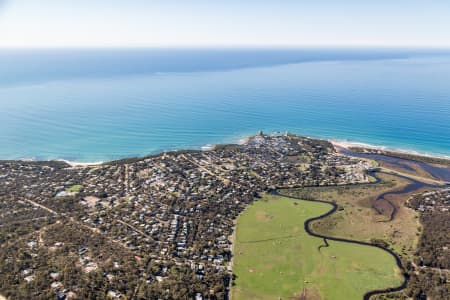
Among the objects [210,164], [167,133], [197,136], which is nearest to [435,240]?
[210,164]

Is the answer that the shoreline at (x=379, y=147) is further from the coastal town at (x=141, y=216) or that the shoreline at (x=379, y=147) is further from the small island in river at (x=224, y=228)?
the coastal town at (x=141, y=216)

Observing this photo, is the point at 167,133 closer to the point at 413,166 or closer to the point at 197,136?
the point at 197,136

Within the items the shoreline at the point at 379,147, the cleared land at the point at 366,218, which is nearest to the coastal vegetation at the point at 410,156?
the shoreline at the point at 379,147

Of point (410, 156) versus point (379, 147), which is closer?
point (410, 156)

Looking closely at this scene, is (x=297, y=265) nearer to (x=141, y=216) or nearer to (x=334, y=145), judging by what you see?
(x=141, y=216)

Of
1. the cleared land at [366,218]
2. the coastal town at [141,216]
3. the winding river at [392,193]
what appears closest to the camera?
the coastal town at [141,216]

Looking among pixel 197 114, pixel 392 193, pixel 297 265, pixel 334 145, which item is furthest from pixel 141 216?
pixel 197 114

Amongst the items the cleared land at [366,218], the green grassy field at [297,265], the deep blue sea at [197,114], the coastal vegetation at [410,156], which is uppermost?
the deep blue sea at [197,114]
